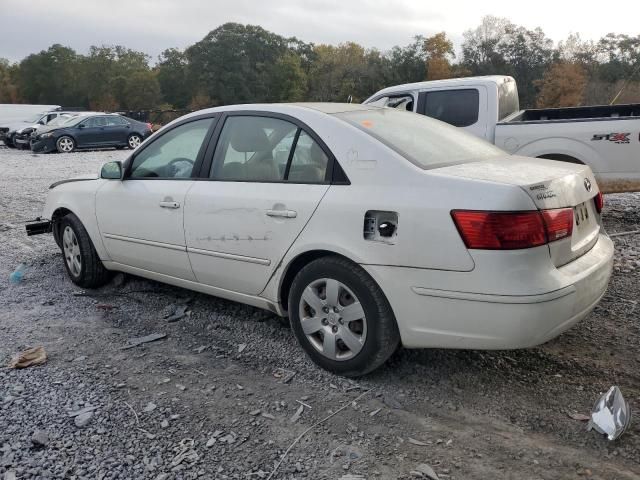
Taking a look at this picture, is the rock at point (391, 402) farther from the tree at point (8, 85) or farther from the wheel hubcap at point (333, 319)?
the tree at point (8, 85)

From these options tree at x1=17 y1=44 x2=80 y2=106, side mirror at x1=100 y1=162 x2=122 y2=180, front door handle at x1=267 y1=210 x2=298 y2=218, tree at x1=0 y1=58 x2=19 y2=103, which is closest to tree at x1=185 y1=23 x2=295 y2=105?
tree at x1=17 y1=44 x2=80 y2=106

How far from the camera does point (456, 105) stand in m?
8.36

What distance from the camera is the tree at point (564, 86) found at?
1913 inches

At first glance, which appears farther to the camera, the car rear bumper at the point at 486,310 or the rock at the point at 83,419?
the rock at the point at 83,419

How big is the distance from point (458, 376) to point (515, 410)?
0.45m

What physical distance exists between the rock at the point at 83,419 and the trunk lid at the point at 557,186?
2278 millimetres

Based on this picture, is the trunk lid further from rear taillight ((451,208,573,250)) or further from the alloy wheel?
the alloy wheel

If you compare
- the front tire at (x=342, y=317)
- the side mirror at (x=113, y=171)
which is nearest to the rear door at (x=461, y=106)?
the side mirror at (x=113, y=171)

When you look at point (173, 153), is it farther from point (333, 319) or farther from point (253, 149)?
point (333, 319)

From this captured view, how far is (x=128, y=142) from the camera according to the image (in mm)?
23125

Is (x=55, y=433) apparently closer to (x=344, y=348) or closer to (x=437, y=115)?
(x=344, y=348)

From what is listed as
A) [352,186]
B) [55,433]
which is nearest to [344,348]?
[352,186]

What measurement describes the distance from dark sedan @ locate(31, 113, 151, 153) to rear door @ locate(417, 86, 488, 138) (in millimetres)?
17168

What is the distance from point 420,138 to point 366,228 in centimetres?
83
